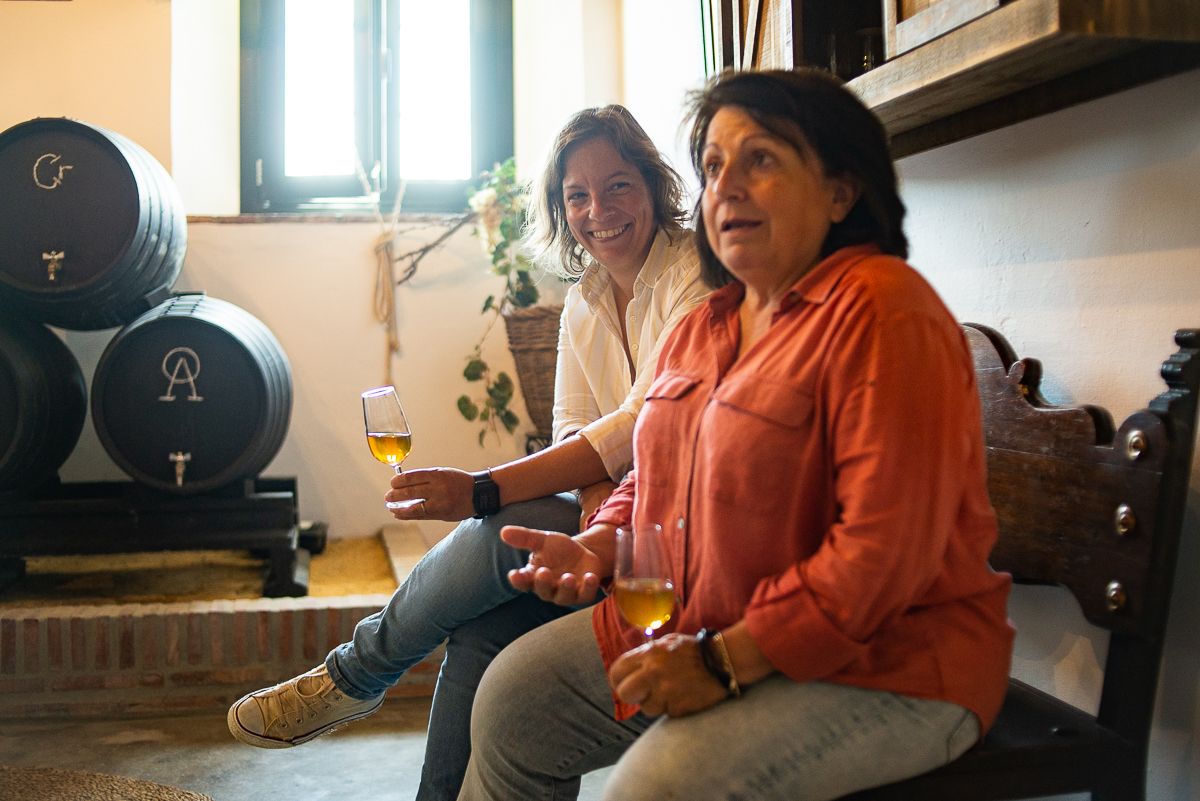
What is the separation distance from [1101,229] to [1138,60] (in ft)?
0.72

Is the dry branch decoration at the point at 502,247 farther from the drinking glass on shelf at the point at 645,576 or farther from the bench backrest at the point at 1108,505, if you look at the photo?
the drinking glass on shelf at the point at 645,576

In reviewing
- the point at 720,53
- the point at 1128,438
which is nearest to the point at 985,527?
the point at 1128,438

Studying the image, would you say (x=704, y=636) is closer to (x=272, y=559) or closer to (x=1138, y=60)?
(x=1138, y=60)

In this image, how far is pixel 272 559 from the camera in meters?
2.98

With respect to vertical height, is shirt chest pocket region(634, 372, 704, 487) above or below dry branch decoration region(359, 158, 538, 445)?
below

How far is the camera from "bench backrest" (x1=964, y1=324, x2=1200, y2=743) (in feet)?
4.08

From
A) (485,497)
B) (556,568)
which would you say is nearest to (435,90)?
(485,497)

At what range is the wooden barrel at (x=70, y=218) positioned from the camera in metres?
2.77

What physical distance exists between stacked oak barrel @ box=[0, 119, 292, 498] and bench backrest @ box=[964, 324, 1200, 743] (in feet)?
6.45

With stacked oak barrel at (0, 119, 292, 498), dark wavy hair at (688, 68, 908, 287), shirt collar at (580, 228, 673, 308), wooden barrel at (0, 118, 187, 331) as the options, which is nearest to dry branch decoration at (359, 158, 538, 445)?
stacked oak barrel at (0, 119, 292, 498)

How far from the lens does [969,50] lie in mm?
1347

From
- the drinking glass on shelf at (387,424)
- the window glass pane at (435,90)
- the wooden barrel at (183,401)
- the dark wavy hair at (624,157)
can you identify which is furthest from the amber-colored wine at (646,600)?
the window glass pane at (435,90)

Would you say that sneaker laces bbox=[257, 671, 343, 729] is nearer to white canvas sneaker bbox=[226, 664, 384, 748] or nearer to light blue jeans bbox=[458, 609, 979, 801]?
white canvas sneaker bbox=[226, 664, 384, 748]

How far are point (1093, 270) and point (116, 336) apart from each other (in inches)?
92.9
